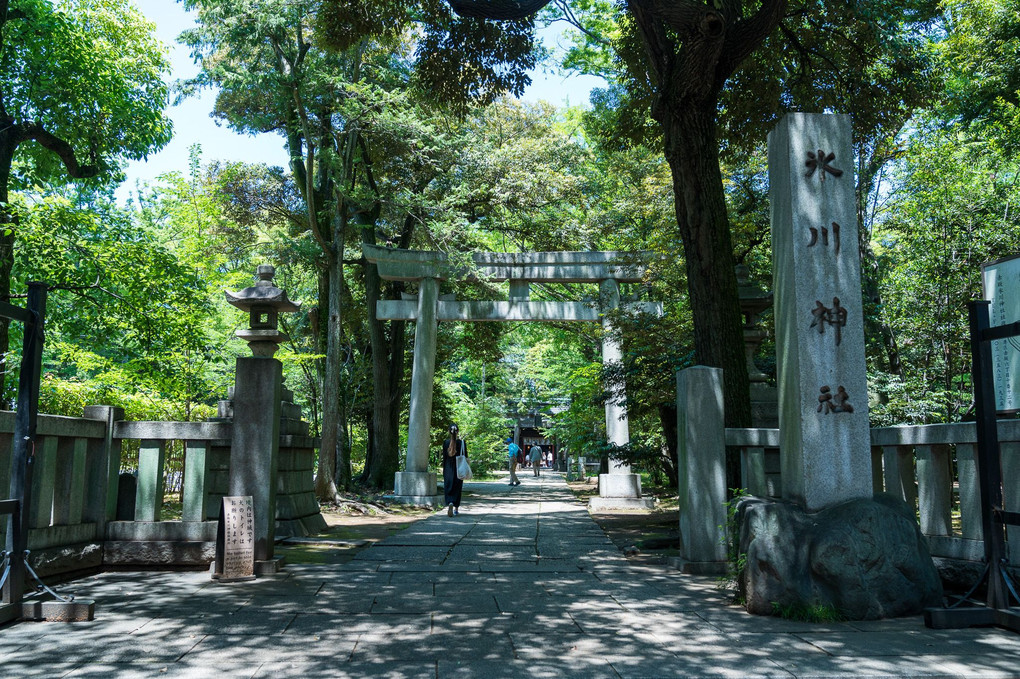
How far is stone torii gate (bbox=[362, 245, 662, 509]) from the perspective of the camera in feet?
50.9

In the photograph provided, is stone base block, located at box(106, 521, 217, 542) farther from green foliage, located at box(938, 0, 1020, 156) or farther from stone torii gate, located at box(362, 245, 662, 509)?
green foliage, located at box(938, 0, 1020, 156)

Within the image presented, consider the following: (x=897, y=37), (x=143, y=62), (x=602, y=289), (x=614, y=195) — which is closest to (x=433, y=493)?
(x=602, y=289)

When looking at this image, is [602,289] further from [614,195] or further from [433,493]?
[433,493]

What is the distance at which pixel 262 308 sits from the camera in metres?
7.79

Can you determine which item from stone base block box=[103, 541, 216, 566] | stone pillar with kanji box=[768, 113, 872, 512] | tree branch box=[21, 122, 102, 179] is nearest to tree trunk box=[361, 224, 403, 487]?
tree branch box=[21, 122, 102, 179]

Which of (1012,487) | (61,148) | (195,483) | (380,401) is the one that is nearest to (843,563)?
(1012,487)

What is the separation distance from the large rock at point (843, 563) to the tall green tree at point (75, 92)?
39.5ft

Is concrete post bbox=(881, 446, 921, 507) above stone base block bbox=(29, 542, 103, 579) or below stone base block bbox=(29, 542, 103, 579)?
above

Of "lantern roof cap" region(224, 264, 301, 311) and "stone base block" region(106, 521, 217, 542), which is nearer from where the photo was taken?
"stone base block" region(106, 521, 217, 542)

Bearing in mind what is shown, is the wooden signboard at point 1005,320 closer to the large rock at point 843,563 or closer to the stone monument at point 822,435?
the stone monument at point 822,435

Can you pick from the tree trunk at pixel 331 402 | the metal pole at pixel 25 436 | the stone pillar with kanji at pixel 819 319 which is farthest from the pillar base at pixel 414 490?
the metal pole at pixel 25 436

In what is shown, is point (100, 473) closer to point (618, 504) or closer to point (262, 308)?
point (262, 308)

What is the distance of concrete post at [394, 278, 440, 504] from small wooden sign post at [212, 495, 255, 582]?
9150 millimetres

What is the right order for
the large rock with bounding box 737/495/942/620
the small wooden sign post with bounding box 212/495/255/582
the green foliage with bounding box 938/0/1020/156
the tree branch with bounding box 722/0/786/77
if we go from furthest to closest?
the green foliage with bounding box 938/0/1020/156
the tree branch with bounding box 722/0/786/77
the small wooden sign post with bounding box 212/495/255/582
the large rock with bounding box 737/495/942/620
